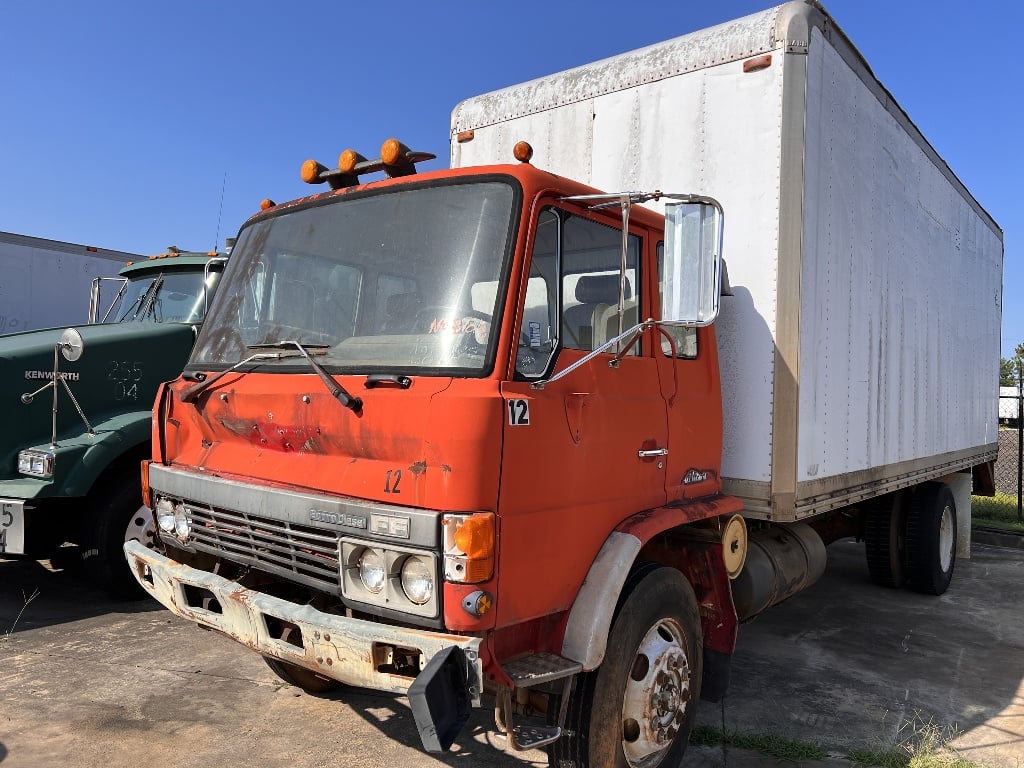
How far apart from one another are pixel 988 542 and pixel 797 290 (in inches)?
316

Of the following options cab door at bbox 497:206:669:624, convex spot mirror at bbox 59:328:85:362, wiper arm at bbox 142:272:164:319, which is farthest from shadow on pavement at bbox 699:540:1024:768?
wiper arm at bbox 142:272:164:319

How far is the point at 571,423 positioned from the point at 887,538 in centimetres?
546

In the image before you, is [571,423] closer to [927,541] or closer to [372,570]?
[372,570]

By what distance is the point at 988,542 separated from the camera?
995cm

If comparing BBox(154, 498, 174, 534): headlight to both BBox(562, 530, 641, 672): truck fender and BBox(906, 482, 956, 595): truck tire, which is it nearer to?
BBox(562, 530, 641, 672): truck fender

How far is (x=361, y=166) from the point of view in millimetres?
3520

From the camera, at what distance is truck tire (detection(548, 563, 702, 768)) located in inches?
113

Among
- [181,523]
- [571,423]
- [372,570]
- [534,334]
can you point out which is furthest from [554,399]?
[181,523]

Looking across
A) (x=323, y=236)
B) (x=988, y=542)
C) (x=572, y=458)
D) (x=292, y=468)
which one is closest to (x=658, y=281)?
(x=572, y=458)

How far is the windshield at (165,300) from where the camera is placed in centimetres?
665

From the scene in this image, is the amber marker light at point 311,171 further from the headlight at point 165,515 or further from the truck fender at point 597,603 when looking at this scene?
the truck fender at point 597,603

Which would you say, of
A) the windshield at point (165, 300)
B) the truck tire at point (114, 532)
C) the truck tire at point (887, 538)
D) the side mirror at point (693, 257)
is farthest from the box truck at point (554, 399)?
the windshield at point (165, 300)

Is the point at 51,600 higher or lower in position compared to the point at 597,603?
lower

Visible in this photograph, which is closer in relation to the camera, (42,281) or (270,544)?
(270,544)
